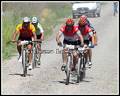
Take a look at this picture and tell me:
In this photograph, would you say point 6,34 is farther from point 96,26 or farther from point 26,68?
point 96,26

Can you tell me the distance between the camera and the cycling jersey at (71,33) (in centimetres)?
1670

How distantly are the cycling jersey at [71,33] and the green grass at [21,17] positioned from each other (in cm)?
627

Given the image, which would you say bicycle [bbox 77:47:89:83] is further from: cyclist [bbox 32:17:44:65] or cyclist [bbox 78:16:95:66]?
cyclist [bbox 32:17:44:65]

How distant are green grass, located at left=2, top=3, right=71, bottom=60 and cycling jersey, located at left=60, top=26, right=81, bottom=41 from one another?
627 centimetres

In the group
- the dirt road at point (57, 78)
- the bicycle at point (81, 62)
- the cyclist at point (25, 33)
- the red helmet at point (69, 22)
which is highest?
the red helmet at point (69, 22)

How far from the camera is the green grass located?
85.6 ft

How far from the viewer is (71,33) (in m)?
16.8

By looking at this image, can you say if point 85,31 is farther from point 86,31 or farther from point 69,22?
point 69,22

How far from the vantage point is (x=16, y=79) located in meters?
17.3

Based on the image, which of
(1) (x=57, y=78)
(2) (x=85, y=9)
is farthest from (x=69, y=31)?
(2) (x=85, y=9)

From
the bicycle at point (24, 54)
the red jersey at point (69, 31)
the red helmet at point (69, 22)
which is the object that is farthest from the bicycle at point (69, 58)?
the bicycle at point (24, 54)

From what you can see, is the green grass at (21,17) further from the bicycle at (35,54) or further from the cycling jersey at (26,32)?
the cycling jersey at (26,32)

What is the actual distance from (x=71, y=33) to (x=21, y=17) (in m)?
19.8

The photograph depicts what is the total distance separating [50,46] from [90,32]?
1155 cm
